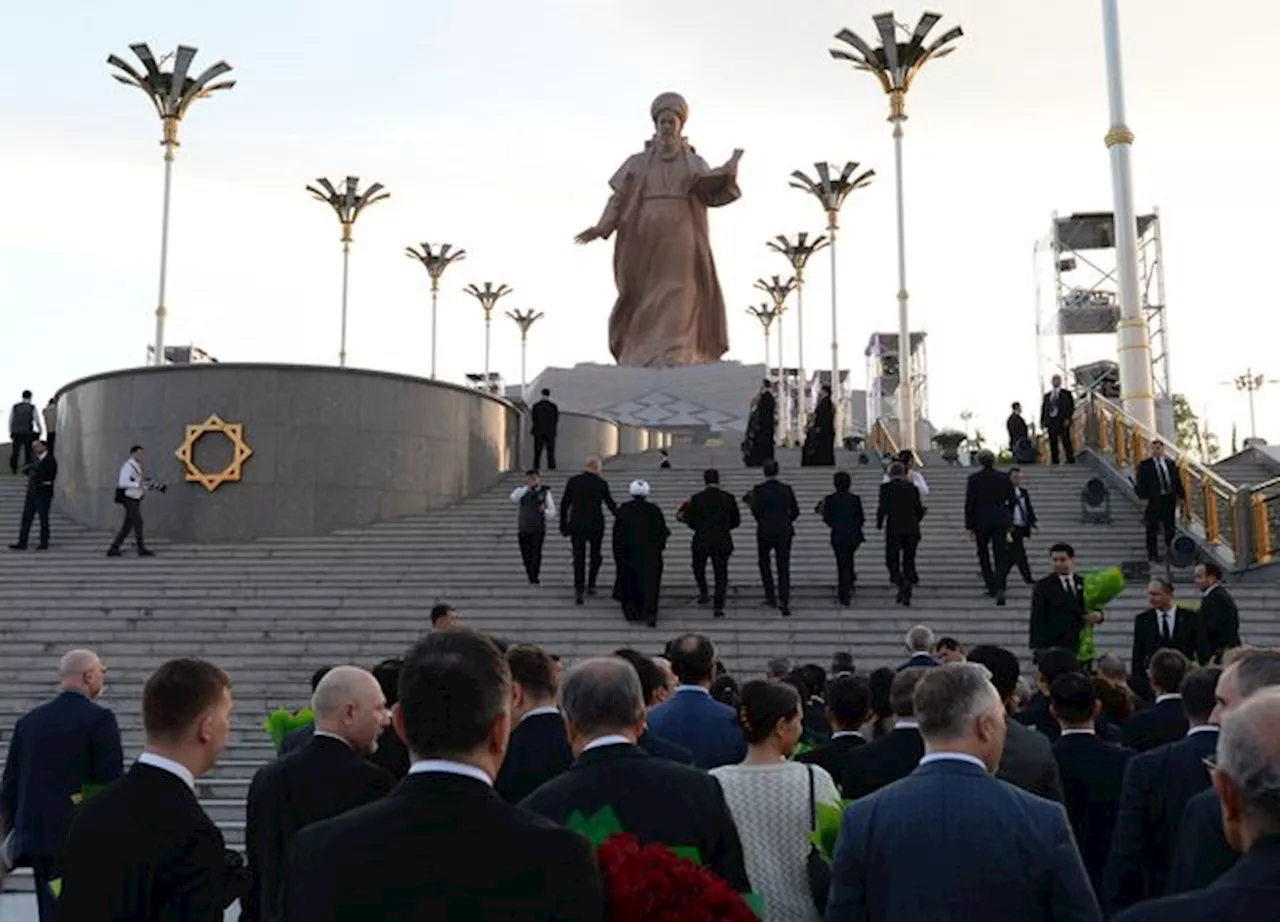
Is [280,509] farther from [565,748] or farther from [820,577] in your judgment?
[565,748]

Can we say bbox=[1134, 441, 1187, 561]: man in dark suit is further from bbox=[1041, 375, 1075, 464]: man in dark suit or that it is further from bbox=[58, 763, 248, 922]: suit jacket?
bbox=[58, 763, 248, 922]: suit jacket

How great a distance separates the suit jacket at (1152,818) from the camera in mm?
3904

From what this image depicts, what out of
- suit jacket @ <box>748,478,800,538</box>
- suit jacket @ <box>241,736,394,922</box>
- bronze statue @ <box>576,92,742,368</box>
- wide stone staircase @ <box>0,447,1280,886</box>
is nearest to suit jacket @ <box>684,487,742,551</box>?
suit jacket @ <box>748,478,800,538</box>

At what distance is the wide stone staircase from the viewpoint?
11.9 m

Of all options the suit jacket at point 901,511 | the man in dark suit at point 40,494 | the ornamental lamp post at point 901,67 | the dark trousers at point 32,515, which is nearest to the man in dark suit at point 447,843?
the suit jacket at point 901,511

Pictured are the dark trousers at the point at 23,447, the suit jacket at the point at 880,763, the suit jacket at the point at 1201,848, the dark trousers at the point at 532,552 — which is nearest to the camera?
the suit jacket at the point at 1201,848

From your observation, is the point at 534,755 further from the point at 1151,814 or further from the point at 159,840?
the point at 1151,814

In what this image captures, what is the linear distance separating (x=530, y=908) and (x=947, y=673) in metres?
1.32

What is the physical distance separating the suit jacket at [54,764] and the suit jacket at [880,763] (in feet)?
9.71

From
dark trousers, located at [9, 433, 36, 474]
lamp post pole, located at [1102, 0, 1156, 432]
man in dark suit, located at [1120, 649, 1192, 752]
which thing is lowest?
man in dark suit, located at [1120, 649, 1192, 752]

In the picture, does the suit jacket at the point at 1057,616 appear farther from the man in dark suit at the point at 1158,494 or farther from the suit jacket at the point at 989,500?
the man in dark suit at the point at 1158,494

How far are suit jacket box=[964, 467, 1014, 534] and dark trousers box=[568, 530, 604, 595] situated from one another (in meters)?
3.70

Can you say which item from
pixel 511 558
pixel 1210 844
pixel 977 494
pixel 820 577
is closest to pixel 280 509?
pixel 511 558

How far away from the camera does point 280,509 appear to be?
17.8m
